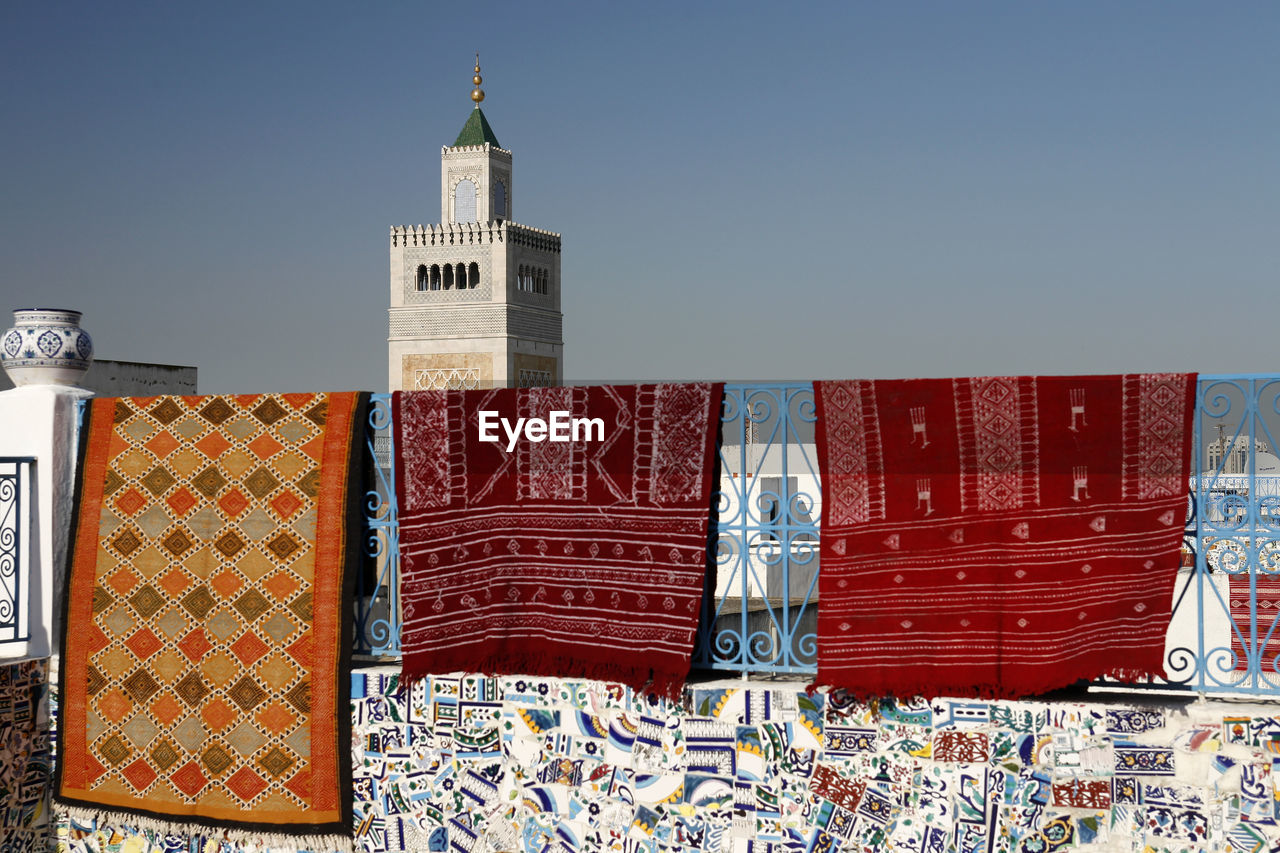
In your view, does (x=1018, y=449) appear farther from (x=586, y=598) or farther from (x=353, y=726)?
(x=353, y=726)

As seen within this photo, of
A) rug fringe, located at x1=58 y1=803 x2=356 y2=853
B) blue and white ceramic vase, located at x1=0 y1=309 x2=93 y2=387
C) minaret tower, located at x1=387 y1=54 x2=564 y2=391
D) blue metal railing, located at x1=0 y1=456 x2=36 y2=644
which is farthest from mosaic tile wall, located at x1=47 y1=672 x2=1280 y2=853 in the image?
minaret tower, located at x1=387 y1=54 x2=564 y2=391

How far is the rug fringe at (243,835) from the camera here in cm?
437

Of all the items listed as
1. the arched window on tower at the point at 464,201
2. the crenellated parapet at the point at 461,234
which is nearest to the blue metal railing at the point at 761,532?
the crenellated parapet at the point at 461,234

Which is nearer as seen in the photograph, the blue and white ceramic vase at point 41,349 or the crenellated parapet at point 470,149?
the blue and white ceramic vase at point 41,349

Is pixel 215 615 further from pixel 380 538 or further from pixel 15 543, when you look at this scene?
pixel 15 543

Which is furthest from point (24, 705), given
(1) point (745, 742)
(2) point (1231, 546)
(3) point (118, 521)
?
(2) point (1231, 546)

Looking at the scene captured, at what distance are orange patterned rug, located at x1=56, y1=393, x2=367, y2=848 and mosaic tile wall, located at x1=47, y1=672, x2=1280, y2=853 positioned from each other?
0.18m

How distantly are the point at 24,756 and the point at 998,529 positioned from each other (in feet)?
11.3

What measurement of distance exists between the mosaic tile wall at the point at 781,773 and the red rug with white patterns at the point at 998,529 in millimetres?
156

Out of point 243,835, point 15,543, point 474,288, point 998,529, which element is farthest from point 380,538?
point 474,288

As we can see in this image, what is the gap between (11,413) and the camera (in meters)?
4.72

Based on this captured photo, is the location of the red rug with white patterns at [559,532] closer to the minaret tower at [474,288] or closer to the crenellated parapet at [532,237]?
the minaret tower at [474,288]

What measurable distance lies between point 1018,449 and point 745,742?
4.00ft

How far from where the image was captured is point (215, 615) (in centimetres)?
446
